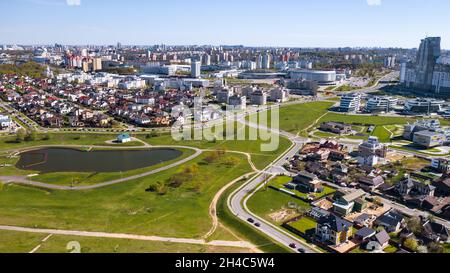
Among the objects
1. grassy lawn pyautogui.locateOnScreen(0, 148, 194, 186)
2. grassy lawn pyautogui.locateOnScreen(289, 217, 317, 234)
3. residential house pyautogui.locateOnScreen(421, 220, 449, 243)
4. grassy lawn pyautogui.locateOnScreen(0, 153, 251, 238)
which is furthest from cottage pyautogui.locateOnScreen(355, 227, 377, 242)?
grassy lawn pyautogui.locateOnScreen(0, 148, 194, 186)

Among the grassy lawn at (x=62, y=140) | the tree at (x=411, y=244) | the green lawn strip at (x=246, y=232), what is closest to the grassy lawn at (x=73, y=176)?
the grassy lawn at (x=62, y=140)

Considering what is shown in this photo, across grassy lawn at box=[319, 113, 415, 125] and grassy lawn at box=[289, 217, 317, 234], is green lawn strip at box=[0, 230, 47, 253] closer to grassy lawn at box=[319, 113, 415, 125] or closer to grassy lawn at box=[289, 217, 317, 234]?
grassy lawn at box=[289, 217, 317, 234]

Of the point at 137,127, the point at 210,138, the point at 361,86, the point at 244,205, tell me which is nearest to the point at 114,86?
the point at 137,127

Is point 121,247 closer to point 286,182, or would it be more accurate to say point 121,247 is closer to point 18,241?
point 18,241

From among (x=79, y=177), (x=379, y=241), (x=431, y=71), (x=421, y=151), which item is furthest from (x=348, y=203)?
(x=431, y=71)

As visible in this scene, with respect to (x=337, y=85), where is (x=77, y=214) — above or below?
below

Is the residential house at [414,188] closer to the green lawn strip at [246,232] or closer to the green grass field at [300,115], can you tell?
the green lawn strip at [246,232]

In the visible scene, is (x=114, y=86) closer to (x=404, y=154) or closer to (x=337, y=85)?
(x=337, y=85)
